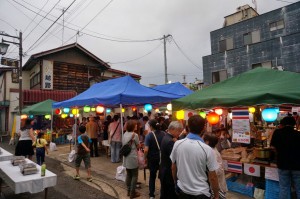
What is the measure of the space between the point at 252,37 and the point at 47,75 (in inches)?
753

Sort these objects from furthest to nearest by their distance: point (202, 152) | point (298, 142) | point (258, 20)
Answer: point (258, 20) → point (298, 142) → point (202, 152)

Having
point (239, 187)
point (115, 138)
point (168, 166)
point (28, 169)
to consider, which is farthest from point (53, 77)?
point (168, 166)

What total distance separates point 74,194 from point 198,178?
4.75m

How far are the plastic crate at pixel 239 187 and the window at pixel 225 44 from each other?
17003 millimetres

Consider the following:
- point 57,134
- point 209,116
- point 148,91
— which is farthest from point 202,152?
point 57,134

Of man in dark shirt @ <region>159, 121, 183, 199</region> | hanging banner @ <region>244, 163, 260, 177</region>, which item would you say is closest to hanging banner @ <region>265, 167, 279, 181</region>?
hanging banner @ <region>244, 163, 260, 177</region>

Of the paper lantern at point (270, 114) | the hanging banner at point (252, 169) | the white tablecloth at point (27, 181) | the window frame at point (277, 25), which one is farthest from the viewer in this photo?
the window frame at point (277, 25)

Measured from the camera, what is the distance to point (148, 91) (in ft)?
33.4

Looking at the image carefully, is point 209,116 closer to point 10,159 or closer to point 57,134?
point 10,159

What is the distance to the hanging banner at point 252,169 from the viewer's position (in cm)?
569

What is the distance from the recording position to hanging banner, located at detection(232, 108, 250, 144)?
595 cm

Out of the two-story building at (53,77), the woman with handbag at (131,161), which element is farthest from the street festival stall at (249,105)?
the two-story building at (53,77)

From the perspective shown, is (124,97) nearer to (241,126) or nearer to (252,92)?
(241,126)

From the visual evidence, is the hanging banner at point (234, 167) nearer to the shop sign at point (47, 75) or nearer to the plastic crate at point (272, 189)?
the plastic crate at point (272, 189)
